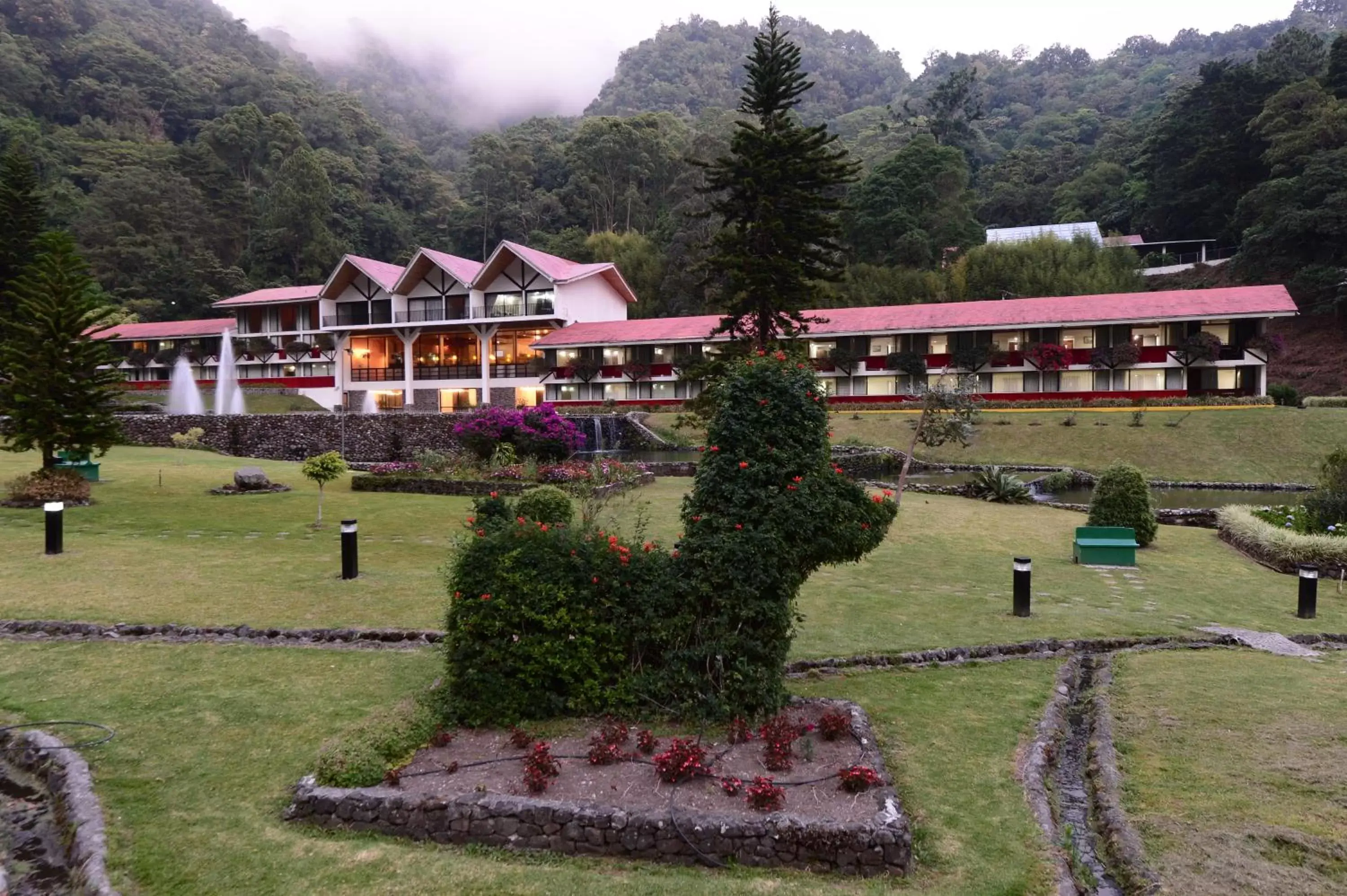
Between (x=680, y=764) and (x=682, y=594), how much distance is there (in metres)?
1.54

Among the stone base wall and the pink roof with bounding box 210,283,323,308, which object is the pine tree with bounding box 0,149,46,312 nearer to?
the stone base wall

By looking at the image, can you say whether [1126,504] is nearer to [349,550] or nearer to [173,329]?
[349,550]

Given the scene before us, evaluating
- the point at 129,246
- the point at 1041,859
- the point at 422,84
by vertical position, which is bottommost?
the point at 1041,859

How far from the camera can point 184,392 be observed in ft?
161

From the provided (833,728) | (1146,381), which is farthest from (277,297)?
(833,728)

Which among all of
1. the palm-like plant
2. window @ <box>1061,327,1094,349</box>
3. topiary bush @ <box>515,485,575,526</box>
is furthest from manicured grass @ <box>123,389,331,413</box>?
window @ <box>1061,327,1094,349</box>

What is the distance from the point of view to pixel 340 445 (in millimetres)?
32844

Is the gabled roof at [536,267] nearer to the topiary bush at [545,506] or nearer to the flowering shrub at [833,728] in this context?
the topiary bush at [545,506]

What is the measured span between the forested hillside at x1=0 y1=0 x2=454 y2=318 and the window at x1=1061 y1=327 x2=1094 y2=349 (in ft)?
211

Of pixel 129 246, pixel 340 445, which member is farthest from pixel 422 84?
pixel 340 445

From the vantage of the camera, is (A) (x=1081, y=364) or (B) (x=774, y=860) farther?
(A) (x=1081, y=364)

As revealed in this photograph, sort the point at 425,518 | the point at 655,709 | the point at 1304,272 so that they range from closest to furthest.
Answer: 1. the point at 655,709
2. the point at 425,518
3. the point at 1304,272

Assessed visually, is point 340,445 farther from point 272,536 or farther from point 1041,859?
point 1041,859

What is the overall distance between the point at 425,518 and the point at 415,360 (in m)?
37.4
